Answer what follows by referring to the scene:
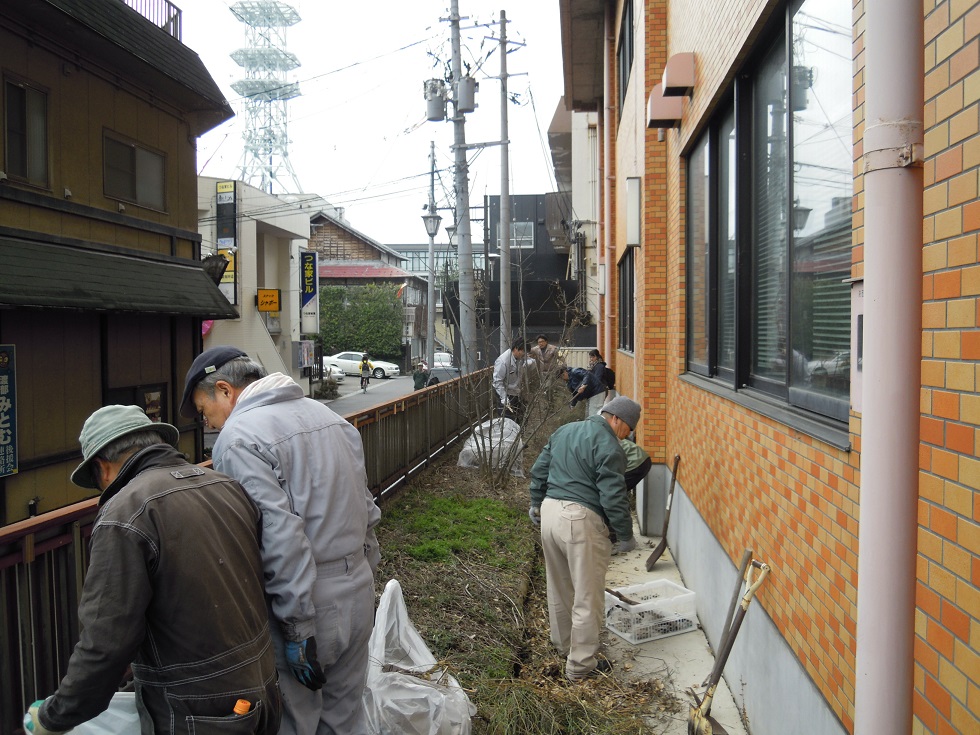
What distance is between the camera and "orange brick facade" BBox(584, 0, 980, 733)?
1770 mm

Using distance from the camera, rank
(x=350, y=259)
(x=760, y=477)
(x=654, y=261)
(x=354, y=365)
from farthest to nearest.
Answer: (x=350, y=259)
(x=354, y=365)
(x=654, y=261)
(x=760, y=477)

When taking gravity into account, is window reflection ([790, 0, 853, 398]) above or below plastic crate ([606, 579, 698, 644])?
above

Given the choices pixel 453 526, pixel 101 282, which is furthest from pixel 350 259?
pixel 453 526

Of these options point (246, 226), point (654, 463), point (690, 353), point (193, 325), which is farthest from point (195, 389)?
point (246, 226)

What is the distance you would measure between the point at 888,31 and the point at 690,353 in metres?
4.74

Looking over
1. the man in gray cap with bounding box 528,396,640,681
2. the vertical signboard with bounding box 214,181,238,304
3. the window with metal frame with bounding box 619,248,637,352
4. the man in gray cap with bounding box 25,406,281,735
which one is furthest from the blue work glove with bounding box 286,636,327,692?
the vertical signboard with bounding box 214,181,238,304

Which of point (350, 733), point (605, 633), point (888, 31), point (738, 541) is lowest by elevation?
point (605, 633)

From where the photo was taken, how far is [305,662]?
2.61 m

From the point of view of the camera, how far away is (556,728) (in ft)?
13.1

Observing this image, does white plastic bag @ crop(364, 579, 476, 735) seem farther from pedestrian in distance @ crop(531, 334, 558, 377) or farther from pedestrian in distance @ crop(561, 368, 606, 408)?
pedestrian in distance @ crop(561, 368, 606, 408)

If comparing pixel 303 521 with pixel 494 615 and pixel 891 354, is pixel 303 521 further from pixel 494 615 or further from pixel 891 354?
pixel 494 615

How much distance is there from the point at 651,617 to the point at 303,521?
3.62m

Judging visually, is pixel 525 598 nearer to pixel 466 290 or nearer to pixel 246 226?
pixel 466 290

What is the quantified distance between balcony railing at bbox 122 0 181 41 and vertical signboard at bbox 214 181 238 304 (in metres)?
8.82
